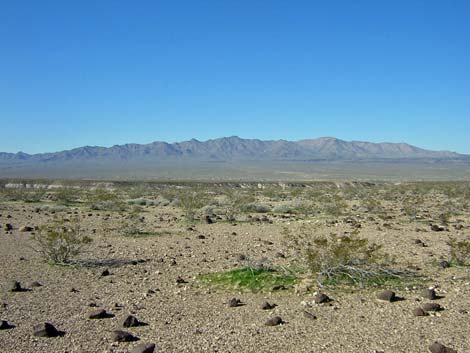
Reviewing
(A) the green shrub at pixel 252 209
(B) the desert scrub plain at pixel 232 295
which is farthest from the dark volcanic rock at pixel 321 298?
(A) the green shrub at pixel 252 209

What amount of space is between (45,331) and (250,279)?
4.96 m

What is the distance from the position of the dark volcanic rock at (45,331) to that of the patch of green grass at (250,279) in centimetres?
407

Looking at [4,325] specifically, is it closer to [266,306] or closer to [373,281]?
[266,306]

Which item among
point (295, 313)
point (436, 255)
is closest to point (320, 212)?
point (436, 255)

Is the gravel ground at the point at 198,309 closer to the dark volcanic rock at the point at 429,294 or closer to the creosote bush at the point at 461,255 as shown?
the dark volcanic rock at the point at 429,294

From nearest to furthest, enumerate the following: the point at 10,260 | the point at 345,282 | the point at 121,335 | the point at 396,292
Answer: the point at 121,335, the point at 396,292, the point at 345,282, the point at 10,260

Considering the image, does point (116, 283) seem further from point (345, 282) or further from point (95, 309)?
point (345, 282)

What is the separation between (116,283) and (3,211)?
857 inches

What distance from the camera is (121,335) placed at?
752 centimetres

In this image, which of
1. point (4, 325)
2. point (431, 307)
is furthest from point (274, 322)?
point (4, 325)

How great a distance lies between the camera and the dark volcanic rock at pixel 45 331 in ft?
25.3

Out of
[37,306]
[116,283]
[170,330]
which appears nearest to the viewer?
[170,330]

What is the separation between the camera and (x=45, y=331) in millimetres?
7727

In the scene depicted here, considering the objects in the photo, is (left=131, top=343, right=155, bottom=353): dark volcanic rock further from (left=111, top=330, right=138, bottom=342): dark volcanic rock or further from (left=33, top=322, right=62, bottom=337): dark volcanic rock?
(left=33, top=322, right=62, bottom=337): dark volcanic rock
